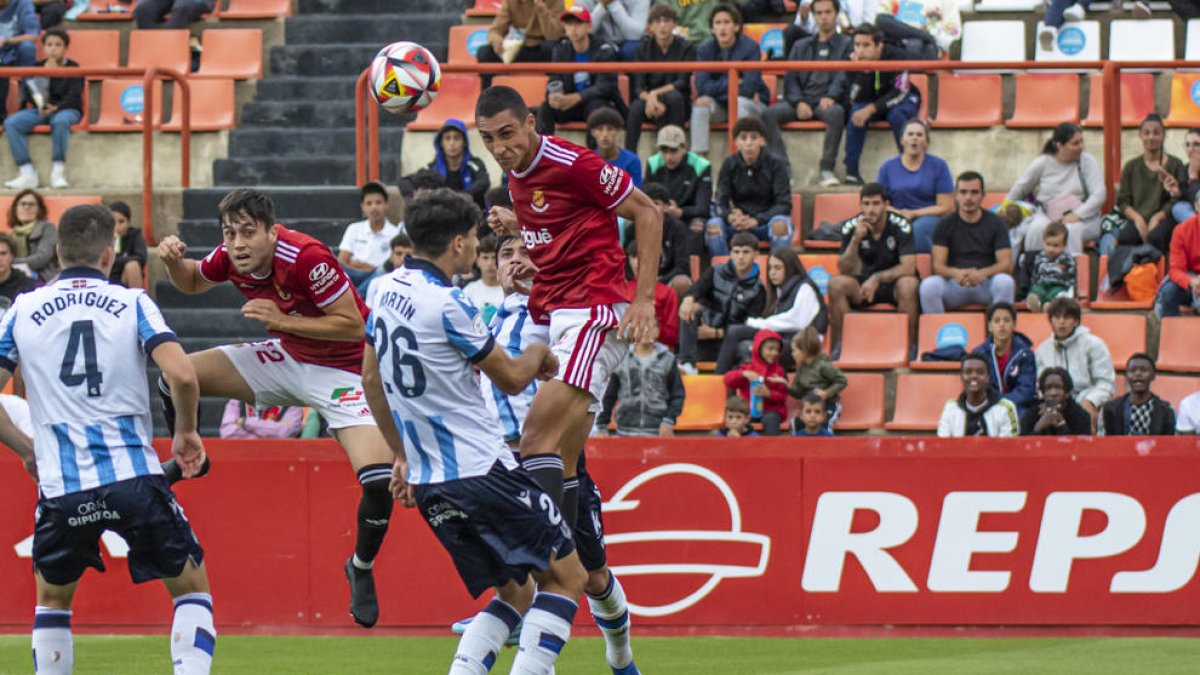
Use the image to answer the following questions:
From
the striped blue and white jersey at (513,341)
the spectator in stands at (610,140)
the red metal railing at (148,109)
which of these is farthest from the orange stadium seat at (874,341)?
the striped blue and white jersey at (513,341)

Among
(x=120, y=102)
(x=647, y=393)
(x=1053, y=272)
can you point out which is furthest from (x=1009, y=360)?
(x=120, y=102)

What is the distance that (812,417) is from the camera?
45.4ft

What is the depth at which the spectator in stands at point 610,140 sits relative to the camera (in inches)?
Answer: 609

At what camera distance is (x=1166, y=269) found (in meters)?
15.2

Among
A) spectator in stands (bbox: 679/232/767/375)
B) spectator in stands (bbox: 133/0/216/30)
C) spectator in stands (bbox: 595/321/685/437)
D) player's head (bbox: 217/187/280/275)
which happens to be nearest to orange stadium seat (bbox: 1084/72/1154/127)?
spectator in stands (bbox: 679/232/767/375)

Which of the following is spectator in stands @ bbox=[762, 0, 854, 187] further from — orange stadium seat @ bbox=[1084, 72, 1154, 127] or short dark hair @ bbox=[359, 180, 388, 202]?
short dark hair @ bbox=[359, 180, 388, 202]

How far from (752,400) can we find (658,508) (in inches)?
118

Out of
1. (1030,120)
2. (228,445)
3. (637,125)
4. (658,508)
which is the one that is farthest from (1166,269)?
(228,445)

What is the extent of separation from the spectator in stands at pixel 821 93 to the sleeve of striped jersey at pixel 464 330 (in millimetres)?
9767

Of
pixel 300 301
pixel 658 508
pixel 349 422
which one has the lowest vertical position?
pixel 658 508

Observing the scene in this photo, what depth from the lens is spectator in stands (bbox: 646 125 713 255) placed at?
51.5 feet

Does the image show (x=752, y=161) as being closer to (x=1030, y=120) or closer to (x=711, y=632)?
(x=1030, y=120)

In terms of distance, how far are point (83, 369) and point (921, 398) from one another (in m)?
8.57

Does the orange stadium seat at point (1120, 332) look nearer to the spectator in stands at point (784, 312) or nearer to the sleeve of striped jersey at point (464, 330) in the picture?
the spectator in stands at point (784, 312)
